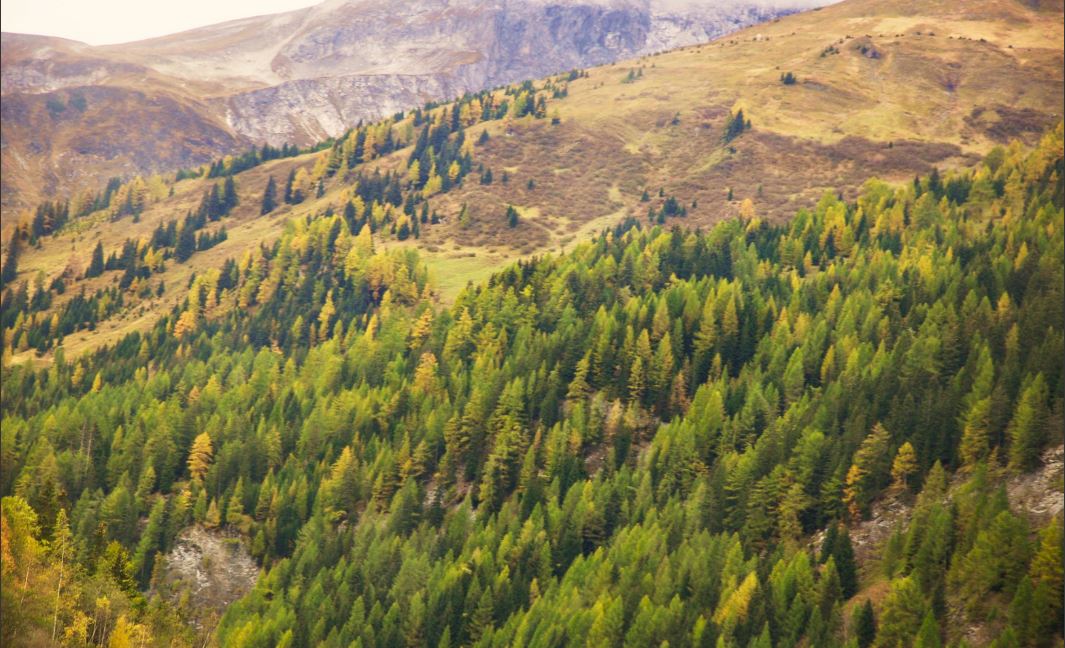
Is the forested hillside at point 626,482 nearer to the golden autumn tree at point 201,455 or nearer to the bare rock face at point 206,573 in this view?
the golden autumn tree at point 201,455

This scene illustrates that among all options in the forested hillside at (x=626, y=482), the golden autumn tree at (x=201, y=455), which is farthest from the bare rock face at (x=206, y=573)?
the golden autumn tree at (x=201, y=455)

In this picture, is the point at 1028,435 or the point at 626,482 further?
the point at 626,482

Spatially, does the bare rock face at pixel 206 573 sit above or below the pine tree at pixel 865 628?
below

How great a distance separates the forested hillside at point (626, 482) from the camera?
11269cm

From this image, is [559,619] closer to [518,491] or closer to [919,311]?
[518,491]

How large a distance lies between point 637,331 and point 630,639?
74.2 meters

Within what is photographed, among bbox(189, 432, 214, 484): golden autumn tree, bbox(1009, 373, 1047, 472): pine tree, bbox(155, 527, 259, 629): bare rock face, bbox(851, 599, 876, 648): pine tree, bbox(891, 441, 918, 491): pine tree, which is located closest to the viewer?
bbox(851, 599, 876, 648): pine tree

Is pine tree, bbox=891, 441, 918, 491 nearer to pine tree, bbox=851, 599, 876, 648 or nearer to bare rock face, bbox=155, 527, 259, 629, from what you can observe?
pine tree, bbox=851, 599, 876, 648

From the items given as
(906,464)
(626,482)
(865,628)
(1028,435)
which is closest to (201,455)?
(626,482)

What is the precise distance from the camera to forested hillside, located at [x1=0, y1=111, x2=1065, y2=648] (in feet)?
370

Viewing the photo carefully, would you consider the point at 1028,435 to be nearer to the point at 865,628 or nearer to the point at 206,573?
the point at 865,628

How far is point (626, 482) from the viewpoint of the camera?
151m

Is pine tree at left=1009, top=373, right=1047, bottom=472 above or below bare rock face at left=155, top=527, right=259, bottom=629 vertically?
above

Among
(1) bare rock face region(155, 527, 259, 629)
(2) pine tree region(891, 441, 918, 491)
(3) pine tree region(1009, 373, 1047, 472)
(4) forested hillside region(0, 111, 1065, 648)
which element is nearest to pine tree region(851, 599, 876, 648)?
(4) forested hillside region(0, 111, 1065, 648)
